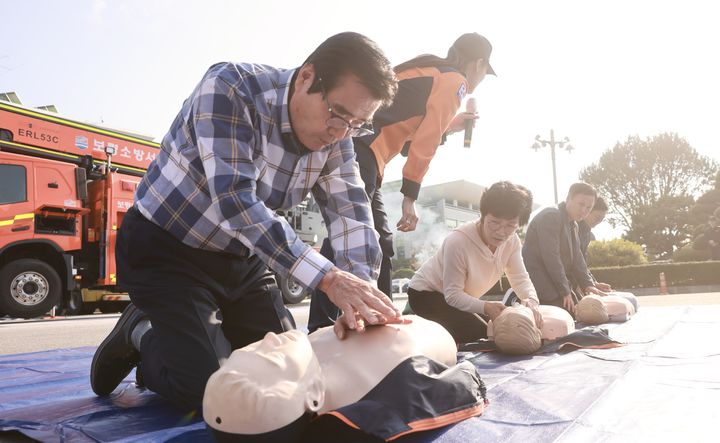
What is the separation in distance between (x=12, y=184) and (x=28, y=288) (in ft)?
5.04

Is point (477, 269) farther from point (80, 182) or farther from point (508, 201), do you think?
point (80, 182)

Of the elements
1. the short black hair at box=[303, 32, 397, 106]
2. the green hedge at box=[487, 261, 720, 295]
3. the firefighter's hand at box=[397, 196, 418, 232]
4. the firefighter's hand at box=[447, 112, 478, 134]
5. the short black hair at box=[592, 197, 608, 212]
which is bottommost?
the green hedge at box=[487, 261, 720, 295]

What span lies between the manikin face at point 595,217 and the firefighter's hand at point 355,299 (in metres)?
4.97

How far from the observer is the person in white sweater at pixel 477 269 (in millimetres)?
3189

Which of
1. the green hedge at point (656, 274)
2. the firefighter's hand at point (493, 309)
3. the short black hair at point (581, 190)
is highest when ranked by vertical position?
the short black hair at point (581, 190)

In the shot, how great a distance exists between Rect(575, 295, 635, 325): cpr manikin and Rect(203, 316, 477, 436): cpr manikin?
338cm

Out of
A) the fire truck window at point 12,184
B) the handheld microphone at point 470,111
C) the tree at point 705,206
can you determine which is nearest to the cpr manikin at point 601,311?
the handheld microphone at point 470,111

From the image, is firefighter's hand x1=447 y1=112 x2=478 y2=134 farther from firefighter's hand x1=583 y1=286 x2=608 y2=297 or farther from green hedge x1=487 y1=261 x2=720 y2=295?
green hedge x1=487 y1=261 x2=720 y2=295

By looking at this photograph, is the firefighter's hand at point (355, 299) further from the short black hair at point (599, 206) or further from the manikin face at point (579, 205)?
the short black hair at point (599, 206)

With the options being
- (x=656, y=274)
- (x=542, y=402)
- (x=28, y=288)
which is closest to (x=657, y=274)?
(x=656, y=274)

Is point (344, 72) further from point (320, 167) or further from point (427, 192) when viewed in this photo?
point (427, 192)

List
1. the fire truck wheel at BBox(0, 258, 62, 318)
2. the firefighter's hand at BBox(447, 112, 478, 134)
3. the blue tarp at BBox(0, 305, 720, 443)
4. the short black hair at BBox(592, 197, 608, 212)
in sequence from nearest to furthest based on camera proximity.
Result: the blue tarp at BBox(0, 305, 720, 443), the firefighter's hand at BBox(447, 112, 478, 134), the short black hair at BBox(592, 197, 608, 212), the fire truck wheel at BBox(0, 258, 62, 318)

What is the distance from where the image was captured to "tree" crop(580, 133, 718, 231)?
30.0 metres

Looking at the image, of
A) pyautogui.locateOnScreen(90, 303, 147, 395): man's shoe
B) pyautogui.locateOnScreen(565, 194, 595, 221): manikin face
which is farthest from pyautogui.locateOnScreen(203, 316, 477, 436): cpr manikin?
pyautogui.locateOnScreen(565, 194, 595, 221): manikin face
